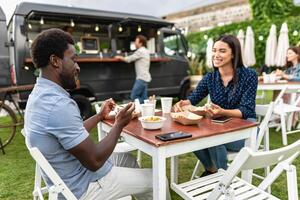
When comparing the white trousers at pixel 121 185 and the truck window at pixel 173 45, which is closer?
the white trousers at pixel 121 185

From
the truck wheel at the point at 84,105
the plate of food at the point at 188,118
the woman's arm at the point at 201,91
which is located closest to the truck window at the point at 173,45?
the truck wheel at the point at 84,105

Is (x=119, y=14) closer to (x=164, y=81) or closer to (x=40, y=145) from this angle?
(x=164, y=81)

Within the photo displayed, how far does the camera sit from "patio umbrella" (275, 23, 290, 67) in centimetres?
802

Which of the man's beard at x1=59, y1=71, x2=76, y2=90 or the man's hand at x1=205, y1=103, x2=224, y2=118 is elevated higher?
the man's beard at x1=59, y1=71, x2=76, y2=90

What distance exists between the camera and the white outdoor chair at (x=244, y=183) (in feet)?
3.89

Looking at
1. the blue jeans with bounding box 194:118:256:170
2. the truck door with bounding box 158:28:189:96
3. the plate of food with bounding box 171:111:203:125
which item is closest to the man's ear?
the plate of food with bounding box 171:111:203:125

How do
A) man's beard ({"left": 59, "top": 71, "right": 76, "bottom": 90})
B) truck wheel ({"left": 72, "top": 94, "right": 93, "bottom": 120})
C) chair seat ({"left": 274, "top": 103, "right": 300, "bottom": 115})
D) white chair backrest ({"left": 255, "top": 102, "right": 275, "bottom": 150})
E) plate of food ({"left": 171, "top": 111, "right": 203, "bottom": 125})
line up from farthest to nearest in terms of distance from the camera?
truck wheel ({"left": 72, "top": 94, "right": 93, "bottom": 120}), chair seat ({"left": 274, "top": 103, "right": 300, "bottom": 115}), white chair backrest ({"left": 255, "top": 102, "right": 275, "bottom": 150}), plate of food ({"left": 171, "top": 111, "right": 203, "bottom": 125}), man's beard ({"left": 59, "top": 71, "right": 76, "bottom": 90})

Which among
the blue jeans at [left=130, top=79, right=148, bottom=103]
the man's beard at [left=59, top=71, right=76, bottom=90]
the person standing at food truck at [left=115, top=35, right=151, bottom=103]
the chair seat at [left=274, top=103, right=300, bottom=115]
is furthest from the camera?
the blue jeans at [left=130, top=79, right=148, bottom=103]

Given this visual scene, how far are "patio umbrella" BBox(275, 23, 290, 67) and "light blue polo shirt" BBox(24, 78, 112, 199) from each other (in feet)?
26.3

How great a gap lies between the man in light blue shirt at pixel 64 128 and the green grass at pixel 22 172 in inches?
49.7

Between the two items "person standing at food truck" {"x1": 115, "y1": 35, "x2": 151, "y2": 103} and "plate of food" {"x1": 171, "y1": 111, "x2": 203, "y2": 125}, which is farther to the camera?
"person standing at food truck" {"x1": 115, "y1": 35, "x2": 151, "y2": 103}

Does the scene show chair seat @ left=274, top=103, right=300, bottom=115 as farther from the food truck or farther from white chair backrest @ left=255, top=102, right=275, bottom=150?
the food truck

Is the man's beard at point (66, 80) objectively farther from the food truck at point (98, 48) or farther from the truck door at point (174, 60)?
the truck door at point (174, 60)

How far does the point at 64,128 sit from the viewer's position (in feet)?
4.15
